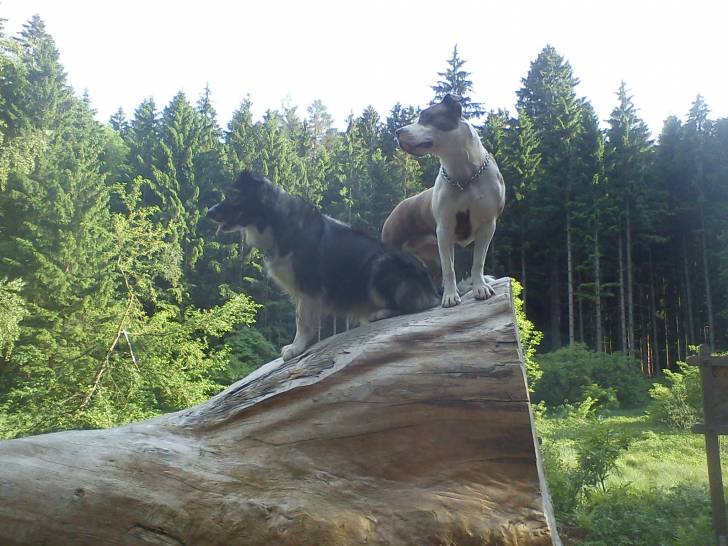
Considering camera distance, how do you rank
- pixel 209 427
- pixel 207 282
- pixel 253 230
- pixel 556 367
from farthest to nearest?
1. pixel 207 282
2. pixel 556 367
3. pixel 253 230
4. pixel 209 427

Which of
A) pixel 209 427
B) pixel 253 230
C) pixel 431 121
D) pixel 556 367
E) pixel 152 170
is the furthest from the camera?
pixel 152 170

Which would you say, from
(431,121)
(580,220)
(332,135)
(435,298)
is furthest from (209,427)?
(332,135)

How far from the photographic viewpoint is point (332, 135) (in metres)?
35.3

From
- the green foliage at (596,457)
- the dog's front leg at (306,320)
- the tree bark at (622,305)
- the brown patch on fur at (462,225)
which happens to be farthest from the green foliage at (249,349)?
the tree bark at (622,305)

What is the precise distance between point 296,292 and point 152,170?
2100 cm

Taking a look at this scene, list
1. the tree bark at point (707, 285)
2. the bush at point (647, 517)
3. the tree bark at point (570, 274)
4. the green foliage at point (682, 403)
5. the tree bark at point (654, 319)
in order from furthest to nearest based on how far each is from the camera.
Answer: the tree bark at point (654, 319) → the tree bark at point (707, 285) → the tree bark at point (570, 274) → the green foliage at point (682, 403) → the bush at point (647, 517)

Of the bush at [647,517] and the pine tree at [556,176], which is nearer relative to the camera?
the bush at [647,517]

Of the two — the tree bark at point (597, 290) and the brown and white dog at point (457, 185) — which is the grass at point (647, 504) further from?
the tree bark at point (597, 290)

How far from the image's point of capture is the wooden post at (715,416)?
6.26 meters

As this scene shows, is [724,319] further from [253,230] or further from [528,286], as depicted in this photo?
[253,230]

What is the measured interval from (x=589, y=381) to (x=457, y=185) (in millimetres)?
17205

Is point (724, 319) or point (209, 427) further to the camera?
point (724, 319)

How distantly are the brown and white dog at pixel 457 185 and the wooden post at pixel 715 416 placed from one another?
13.1 feet

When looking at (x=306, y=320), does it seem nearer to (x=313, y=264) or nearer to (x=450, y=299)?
(x=313, y=264)
